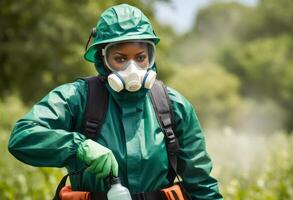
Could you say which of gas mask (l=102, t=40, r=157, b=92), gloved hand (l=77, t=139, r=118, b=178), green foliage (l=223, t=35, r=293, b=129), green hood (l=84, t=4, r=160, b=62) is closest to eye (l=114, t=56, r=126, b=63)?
gas mask (l=102, t=40, r=157, b=92)

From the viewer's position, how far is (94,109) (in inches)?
150

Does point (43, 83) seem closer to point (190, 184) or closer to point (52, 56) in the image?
point (52, 56)

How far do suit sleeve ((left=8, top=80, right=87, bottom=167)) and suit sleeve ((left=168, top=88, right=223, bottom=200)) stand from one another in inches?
23.4

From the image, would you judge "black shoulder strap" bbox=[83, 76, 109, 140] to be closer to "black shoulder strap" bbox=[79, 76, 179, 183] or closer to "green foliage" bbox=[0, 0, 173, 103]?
"black shoulder strap" bbox=[79, 76, 179, 183]

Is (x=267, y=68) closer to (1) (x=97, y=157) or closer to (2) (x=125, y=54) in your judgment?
(2) (x=125, y=54)

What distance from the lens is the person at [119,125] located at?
11.8ft

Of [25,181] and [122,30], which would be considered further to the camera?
[25,181]

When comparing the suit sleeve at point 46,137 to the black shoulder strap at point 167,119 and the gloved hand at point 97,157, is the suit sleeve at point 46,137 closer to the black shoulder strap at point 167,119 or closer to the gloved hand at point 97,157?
the gloved hand at point 97,157

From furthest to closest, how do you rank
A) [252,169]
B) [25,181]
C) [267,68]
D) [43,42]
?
[267,68] → [43,42] → [252,169] → [25,181]

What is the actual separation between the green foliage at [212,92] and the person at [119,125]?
4943cm

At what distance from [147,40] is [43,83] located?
13814mm

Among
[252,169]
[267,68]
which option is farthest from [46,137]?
[267,68]

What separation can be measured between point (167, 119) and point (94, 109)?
39 cm

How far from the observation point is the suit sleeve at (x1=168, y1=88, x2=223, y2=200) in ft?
13.1
